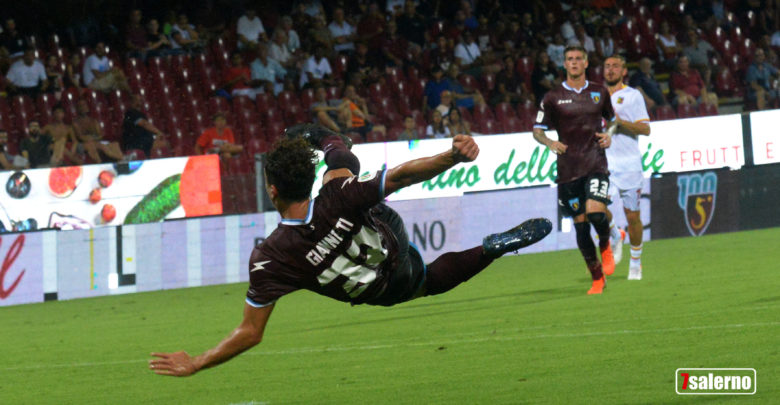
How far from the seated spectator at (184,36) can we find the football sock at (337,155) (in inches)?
526

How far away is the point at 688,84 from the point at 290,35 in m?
7.18

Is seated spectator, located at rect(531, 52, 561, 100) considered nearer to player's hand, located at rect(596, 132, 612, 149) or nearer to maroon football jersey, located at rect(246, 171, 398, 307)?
player's hand, located at rect(596, 132, 612, 149)

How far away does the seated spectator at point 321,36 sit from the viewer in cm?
2075

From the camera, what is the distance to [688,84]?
22188 mm

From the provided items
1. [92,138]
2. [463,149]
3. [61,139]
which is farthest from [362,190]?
[92,138]

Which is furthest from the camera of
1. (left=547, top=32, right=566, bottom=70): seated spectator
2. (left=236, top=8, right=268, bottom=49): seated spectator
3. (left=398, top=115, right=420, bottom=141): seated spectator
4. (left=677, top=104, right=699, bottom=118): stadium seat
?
(left=547, top=32, right=566, bottom=70): seated spectator

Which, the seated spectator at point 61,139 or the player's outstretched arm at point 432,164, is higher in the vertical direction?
the seated spectator at point 61,139

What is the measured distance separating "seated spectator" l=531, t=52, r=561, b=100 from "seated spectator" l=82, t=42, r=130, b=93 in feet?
23.4

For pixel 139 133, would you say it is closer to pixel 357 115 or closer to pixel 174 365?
pixel 357 115

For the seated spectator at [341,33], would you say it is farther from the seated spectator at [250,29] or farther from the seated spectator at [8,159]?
the seated spectator at [8,159]

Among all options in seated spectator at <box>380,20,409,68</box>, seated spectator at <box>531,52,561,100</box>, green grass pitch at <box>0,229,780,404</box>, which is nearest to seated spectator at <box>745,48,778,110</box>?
seated spectator at <box>531,52,561,100</box>

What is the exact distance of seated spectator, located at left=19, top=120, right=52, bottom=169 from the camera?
1631 cm

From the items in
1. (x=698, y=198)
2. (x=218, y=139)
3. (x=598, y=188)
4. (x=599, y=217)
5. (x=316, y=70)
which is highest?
(x=316, y=70)

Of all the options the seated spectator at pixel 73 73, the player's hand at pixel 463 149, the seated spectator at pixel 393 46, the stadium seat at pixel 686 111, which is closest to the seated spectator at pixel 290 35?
the seated spectator at pixel 393 46
